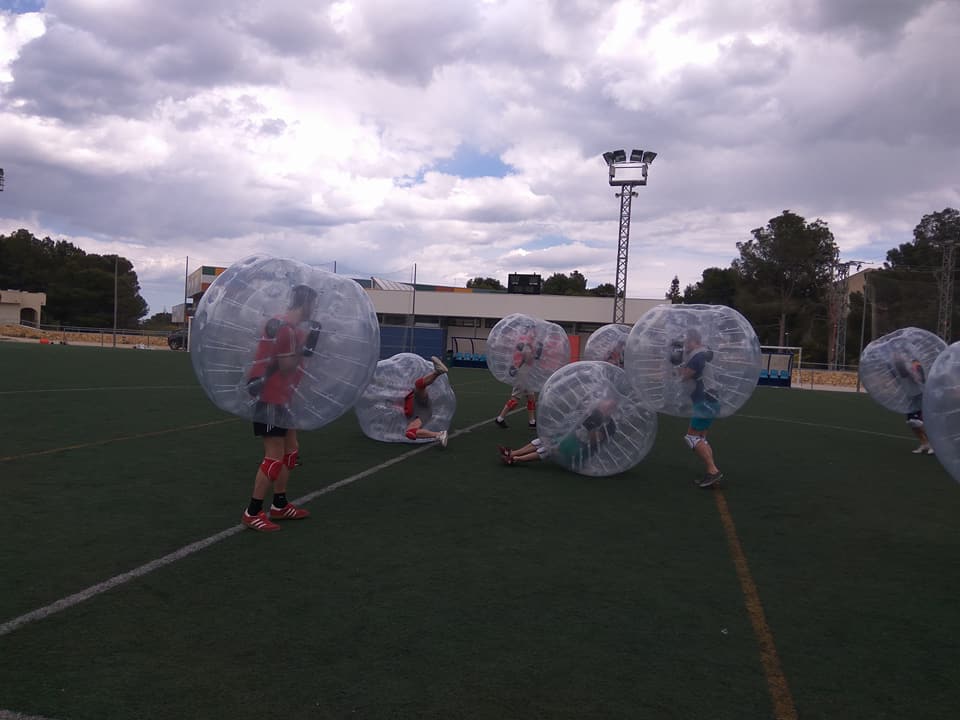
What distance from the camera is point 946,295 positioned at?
33844 millimetres

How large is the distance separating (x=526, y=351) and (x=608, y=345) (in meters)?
2.39

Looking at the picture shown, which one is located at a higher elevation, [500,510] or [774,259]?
[774,259]

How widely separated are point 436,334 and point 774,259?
30778 millimetres

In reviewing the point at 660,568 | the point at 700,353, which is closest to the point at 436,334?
the point at 700,353

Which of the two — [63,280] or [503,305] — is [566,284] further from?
[63,280]

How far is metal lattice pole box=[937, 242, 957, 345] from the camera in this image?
33156mm

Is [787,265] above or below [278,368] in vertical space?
above

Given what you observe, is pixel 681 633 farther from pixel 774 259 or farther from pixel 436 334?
pixel 774 259

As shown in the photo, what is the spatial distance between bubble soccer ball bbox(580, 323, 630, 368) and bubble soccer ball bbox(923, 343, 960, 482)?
8232mm

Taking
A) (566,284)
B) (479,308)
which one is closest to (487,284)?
(566,284)

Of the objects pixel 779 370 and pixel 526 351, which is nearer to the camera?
pixel 526 351

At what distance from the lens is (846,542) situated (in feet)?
20.7

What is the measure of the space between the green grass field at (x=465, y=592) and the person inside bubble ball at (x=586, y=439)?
33cm

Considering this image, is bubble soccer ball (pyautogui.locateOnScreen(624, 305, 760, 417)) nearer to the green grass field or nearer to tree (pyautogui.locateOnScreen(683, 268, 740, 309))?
the green grass field
